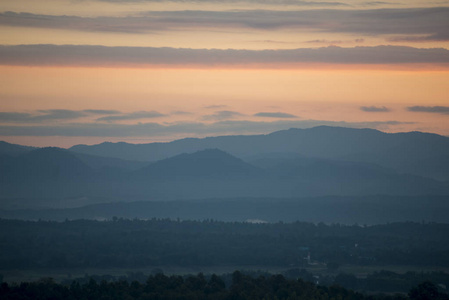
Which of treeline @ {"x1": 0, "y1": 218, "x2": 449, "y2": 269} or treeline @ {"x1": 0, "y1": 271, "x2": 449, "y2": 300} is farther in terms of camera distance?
treeline @ {"x1": 0, "y1": 218, "x2": 449, "y2": 269}

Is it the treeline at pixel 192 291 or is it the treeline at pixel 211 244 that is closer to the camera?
the treeline at pixel 192 291

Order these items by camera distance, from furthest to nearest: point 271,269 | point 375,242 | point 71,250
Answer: point 375,242 < point 71,250 < point 271,269

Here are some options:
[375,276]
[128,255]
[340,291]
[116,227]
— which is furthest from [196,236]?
[340,291]

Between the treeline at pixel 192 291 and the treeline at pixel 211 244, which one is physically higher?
the treeline at pixel 211 244

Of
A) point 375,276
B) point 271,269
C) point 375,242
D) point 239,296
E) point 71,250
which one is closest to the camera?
point 239,296

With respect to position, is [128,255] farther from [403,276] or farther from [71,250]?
[403,276]

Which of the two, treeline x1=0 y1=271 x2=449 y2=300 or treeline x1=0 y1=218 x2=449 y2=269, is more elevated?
treeline x1=0 y1=218 x2=449 y2=269

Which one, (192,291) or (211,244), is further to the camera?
(211,244)

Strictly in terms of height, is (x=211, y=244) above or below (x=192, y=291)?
above
